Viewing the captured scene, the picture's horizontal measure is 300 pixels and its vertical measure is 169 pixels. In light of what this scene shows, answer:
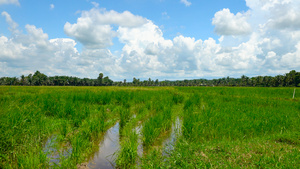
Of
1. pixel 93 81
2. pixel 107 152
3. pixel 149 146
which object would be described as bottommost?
pixel 107 152

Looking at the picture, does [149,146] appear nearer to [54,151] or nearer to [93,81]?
[54,151]

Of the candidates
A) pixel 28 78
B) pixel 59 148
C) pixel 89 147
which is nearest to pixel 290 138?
pixel 89 147

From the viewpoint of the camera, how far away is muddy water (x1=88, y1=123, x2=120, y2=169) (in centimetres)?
384

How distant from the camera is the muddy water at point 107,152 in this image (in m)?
3.84

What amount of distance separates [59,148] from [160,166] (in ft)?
10.1

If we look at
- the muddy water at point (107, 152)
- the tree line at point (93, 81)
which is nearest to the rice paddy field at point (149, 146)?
the muddy water at point (107, 152)

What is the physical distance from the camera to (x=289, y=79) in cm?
8500

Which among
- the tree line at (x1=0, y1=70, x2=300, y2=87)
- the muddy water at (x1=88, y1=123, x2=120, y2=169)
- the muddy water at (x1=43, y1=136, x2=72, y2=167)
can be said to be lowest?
the muddy water at (x1=88, y1=123, x2=120, y2=169)

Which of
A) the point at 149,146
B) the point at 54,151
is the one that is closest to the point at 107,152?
the point at 149,146

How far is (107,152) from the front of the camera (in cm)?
448

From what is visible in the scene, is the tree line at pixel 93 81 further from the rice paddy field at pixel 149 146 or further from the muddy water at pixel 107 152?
the muddy water at pixel 107 152

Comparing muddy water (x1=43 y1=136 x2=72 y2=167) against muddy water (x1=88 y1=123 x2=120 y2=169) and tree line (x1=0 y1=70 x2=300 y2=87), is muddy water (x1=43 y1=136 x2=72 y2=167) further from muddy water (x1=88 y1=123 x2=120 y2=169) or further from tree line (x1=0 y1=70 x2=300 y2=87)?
tree line (x1=0 y1=70 x2=300 y2=87)

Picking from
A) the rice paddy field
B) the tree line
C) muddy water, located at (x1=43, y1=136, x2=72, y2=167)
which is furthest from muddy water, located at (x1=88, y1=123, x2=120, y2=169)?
the tree line

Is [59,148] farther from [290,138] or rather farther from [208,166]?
[290,138]
